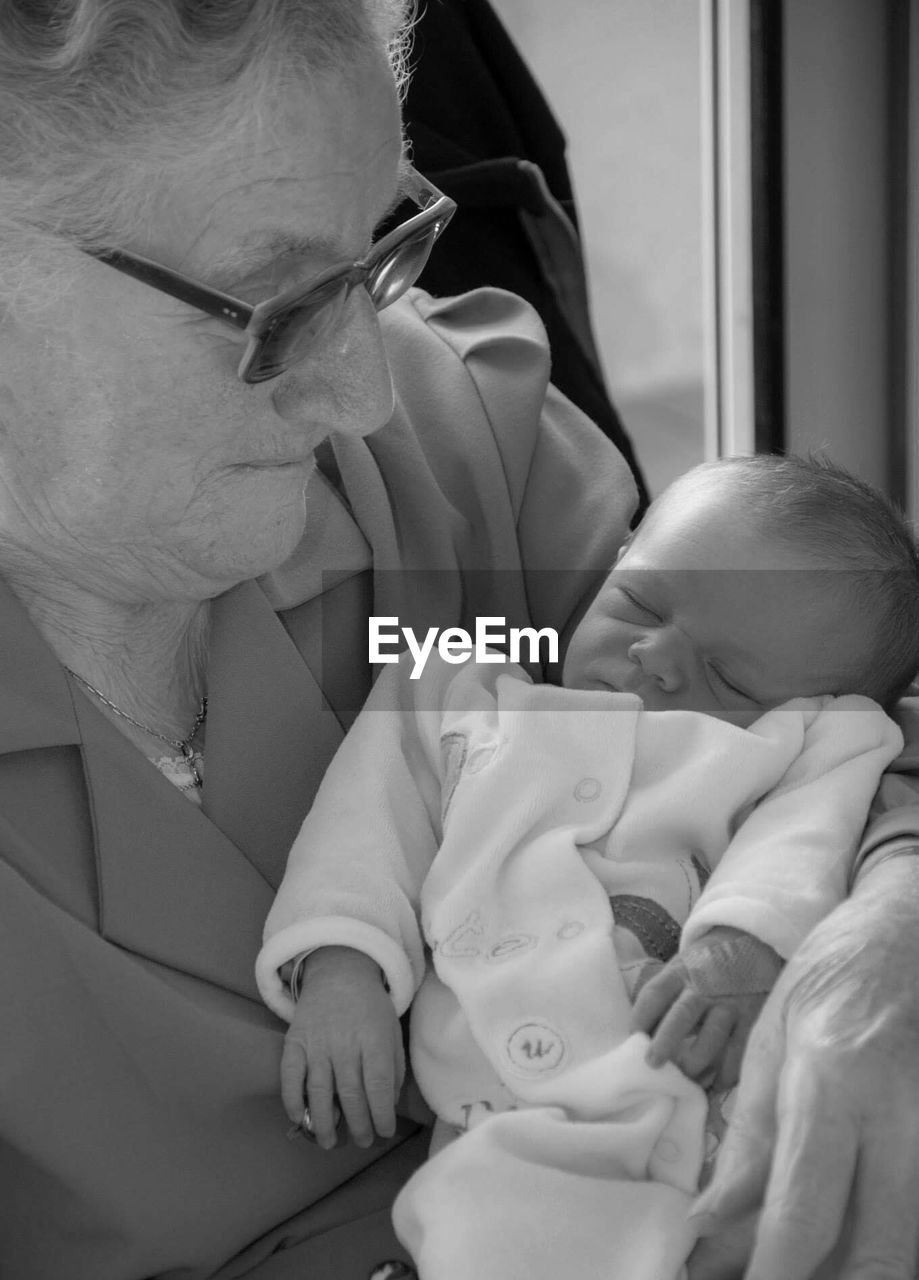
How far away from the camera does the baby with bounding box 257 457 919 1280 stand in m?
1.17

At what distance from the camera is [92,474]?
127cm

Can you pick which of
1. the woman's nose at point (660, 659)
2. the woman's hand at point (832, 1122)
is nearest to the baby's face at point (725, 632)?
the woman's nose at point (660, 659)

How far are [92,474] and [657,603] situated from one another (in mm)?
570

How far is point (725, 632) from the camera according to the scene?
1486 millimetres

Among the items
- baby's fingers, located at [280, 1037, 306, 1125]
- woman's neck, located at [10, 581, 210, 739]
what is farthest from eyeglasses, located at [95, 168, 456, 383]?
baby's fingers, located at [280, 1037, 306, 1125]

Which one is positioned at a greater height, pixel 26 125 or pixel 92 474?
pixel 26 125

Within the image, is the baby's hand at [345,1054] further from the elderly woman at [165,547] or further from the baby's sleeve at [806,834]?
the baby's sleeve at [806,834]

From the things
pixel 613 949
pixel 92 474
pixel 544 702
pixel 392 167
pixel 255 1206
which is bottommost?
pixel 255 1206

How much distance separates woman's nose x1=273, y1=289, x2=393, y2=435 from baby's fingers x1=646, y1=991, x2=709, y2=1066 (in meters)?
0.56

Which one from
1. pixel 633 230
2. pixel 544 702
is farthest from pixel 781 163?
pixel 544 702

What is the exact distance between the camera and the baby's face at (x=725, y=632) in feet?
4.86

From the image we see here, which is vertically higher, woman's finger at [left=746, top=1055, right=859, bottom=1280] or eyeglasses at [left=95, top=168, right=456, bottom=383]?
eyeglasses at [left=95, top=168, right=456, bottom=383]

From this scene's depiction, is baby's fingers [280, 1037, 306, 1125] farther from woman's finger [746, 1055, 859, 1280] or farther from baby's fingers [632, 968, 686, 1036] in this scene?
woman's finger [746, 1055, 859, 1280]

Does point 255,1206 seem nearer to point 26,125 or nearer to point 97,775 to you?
point 97,775
